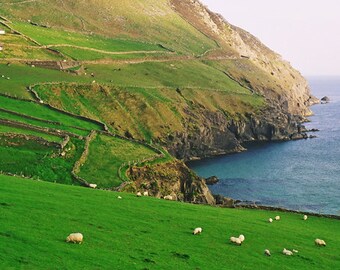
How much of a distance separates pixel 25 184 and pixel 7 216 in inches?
576

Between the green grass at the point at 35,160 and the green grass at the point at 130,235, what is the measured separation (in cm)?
1633

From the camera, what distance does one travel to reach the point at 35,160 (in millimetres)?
67125

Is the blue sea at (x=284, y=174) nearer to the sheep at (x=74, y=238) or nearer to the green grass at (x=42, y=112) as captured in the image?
the green grass at (x=42, y=112)

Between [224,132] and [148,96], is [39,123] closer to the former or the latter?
[148,96]

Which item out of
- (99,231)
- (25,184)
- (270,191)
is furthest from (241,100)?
(99,231)

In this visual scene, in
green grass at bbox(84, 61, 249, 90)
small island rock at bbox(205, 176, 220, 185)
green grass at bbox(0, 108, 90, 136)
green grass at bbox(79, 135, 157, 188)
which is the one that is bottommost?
small island rock at bbox(205, 176, 220, 185)

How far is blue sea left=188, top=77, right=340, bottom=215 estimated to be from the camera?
9862 cm

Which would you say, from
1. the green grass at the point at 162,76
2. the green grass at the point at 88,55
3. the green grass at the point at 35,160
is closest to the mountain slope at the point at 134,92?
the green grass at the point at 88,55

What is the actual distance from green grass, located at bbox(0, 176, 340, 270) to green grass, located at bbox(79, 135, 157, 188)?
66.5ft

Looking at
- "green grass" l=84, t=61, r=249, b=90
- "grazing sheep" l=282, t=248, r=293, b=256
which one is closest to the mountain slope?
→ "green grass" l=84, t=61, r=249, b=90

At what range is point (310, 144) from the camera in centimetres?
16662

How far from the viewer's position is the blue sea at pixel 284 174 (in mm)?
98625

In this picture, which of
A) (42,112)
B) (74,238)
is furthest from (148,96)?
(74,238)

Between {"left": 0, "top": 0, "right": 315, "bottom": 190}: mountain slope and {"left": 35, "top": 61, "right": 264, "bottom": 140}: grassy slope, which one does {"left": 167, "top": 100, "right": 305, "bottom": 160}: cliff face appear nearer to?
{"left": 0, "top": 0, "right": 315, "bottom": 190}: mountain slope
